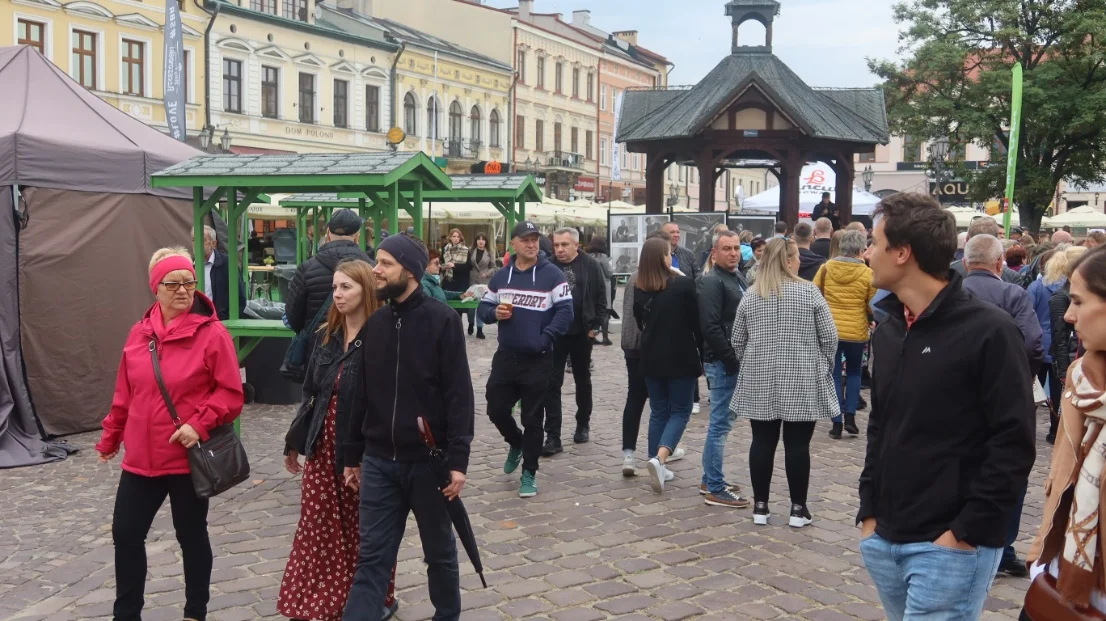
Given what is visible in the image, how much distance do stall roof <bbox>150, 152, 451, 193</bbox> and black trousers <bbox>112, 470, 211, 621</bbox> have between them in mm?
3609

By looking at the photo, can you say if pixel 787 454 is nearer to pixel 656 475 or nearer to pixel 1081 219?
pixel 656 475

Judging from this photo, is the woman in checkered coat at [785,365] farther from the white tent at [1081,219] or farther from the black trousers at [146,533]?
the white tent at [1081,219]

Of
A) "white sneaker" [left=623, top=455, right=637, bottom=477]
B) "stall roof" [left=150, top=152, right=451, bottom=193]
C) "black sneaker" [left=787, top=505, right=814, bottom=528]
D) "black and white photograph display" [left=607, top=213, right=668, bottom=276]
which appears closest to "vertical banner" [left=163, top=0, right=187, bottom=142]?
"black and white photograph display" [left=607, top=213, right=668, bottom=276]

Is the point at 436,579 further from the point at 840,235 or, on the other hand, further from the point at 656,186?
the point at 656,186

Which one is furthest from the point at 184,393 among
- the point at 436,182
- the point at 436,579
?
the point at 436,182

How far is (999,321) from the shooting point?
3.16m

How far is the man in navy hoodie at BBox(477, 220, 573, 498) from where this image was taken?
765 centimetres

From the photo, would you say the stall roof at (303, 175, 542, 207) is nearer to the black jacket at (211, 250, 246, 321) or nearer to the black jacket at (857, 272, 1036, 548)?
the black jacket at (211, 250, 246, 321)

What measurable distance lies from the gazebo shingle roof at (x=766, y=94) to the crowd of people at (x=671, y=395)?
Result: 10058mm

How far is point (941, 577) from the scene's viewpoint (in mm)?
3145

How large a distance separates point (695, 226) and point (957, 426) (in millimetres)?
15560

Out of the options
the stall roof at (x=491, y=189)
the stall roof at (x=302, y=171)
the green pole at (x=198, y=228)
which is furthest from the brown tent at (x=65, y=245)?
the stall roof at (x=491, y=189)

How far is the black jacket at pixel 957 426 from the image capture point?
3084 millimetres

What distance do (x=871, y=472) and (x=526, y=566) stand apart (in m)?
2.95
